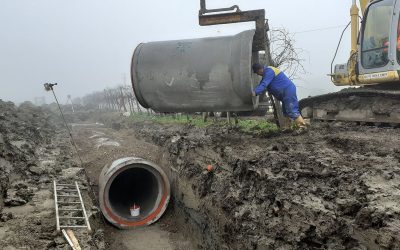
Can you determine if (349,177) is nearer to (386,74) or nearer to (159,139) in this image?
(386,74)

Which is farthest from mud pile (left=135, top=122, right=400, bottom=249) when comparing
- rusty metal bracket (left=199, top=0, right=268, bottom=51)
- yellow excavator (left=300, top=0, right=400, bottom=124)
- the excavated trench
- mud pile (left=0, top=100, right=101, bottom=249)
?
mud pile (left=0, top=100, right=101, bottom=249)

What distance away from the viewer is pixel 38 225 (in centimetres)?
620

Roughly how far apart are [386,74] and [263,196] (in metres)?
4.48

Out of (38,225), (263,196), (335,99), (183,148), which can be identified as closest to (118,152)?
(183,148)

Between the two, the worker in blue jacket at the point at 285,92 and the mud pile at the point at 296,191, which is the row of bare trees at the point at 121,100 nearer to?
the mud pile at the point at 296,191

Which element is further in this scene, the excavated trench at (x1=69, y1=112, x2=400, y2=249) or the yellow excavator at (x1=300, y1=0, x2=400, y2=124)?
the yellow excavator at (x1=300, y1=0, x2=400, y2=124)

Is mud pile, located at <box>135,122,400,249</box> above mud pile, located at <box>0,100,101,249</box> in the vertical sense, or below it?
above

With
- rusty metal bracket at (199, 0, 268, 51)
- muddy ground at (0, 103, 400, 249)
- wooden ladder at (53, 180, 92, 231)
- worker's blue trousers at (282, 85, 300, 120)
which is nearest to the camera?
muddy ground at (0, 103, 400, 249)

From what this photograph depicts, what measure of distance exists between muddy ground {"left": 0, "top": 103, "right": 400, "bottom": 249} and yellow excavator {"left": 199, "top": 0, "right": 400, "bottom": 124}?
0.63 meters

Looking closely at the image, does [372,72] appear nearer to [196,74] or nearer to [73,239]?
[196,74]

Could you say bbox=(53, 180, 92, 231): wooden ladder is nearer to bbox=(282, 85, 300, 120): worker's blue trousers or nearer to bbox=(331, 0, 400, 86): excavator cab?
bbox=(282, 85, 300, 120): worker's blue trousers

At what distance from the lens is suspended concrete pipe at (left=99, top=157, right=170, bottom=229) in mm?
8625

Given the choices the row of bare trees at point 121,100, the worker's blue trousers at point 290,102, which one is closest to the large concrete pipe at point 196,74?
the worker's blue trousers at point 290,102

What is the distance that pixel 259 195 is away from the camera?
5430 mm
